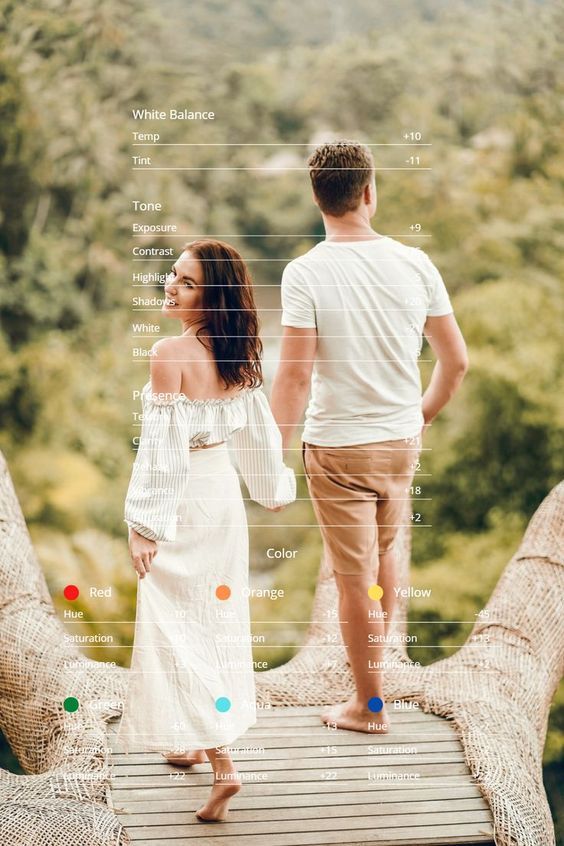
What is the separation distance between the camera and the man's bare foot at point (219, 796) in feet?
5.45

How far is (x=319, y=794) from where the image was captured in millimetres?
1756

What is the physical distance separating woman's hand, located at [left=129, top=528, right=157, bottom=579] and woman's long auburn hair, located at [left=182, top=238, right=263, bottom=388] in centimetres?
29

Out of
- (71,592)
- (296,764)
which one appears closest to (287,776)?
(296,764)

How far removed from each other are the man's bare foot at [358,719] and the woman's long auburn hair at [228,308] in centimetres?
75

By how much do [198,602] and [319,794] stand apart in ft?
1.44

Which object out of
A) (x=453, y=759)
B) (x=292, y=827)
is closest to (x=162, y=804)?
(x=292, y=827)

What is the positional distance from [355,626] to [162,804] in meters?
0.47

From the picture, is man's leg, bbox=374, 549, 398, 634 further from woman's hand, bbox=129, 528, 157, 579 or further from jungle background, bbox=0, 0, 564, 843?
jungle background, bbox=0, 0, 564, 843

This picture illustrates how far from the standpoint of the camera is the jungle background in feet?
14.4

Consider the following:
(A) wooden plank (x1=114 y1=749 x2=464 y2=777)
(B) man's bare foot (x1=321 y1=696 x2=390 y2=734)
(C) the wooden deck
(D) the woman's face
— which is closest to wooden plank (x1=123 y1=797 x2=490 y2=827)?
(C) the wooden deck

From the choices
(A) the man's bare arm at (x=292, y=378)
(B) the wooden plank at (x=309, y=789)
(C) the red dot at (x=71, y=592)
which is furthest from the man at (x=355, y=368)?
(C) the red dot at (x=71, y=592)

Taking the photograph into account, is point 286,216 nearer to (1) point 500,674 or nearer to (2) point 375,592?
(1) point 500,674

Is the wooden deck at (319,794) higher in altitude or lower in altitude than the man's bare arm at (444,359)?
lower

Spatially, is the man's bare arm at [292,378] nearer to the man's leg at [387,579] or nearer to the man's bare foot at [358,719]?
the man's leg at [387,579]
